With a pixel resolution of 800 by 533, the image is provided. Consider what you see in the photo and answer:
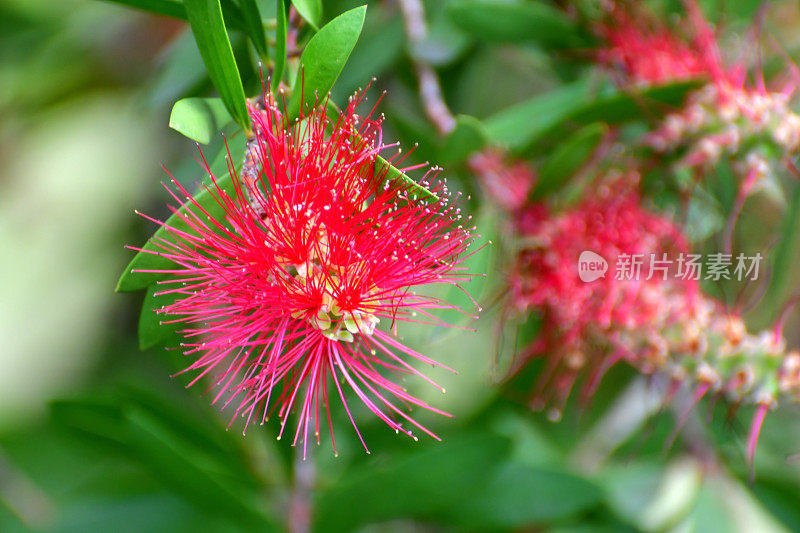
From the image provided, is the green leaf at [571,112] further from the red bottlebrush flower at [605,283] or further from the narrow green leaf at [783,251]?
the narrow green leaf at [783,251]

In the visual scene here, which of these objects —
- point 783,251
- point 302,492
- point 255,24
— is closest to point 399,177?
point 255,24

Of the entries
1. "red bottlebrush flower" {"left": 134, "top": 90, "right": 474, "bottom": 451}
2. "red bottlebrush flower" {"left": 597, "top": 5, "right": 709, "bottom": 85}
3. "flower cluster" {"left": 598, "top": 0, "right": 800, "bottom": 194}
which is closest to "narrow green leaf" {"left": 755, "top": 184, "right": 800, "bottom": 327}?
"flower cluster" {"left": 598, "top": 0, "right": 800, "bottom": 194}

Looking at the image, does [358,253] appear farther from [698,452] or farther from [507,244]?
[698,452]

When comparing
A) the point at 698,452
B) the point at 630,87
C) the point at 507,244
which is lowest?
the point at 698,452

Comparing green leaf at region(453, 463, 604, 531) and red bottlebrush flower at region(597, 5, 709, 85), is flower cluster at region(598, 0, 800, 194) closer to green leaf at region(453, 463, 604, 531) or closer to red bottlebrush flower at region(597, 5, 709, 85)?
red bottlebrush flower at region(597, 5, 709, 85)

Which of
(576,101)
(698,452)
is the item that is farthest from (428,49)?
(698,452)

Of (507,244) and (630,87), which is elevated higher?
(630,87)
